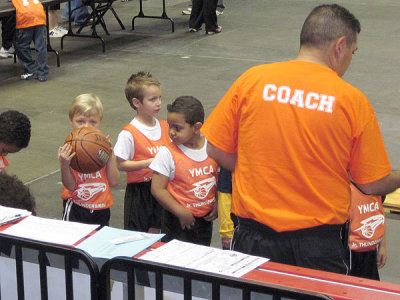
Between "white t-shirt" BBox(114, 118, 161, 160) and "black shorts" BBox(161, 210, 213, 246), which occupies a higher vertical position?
"white t-shirt" BBox(114, 118, 161, 160)

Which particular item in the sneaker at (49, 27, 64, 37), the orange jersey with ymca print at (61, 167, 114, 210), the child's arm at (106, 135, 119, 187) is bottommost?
the sneaker at (49, 27, 64, 37)

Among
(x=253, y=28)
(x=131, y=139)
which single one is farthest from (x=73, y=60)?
(x=131, y=139)

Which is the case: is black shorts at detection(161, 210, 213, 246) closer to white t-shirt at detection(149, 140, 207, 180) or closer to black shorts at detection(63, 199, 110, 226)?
white t-shirt at detection(149, 140, 207, 180)

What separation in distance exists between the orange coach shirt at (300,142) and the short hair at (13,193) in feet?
3.98

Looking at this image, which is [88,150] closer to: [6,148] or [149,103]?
[6,148]

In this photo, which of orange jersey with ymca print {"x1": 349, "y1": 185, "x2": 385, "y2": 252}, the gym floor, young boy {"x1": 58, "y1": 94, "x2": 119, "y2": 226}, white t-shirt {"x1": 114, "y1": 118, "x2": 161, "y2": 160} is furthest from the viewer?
the gym floor

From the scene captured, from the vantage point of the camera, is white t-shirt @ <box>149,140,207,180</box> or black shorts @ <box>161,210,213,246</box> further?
black shorts @ <box>161,210,213,246</box>

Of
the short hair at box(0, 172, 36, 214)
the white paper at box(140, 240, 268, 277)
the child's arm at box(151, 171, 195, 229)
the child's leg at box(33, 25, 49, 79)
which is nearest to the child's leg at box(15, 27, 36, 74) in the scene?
the child's leg at box(33, 25, 49, 79)

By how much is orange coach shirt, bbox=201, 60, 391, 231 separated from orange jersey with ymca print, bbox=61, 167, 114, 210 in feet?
5.77

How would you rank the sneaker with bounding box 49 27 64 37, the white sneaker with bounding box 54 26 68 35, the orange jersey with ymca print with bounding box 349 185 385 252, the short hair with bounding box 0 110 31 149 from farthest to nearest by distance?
the white sneaker with bounding box 54 26 68 35, the sneaker with bounding box 49 27 64 37, the short hair with bounding box 0 110 31 149, the orange jersey with ymca print with bounding box 349 185 385 252

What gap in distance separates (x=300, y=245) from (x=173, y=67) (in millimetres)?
8829

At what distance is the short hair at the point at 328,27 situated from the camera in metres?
3.61

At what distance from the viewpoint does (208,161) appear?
16.2 ft

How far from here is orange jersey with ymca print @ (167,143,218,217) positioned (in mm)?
4902
